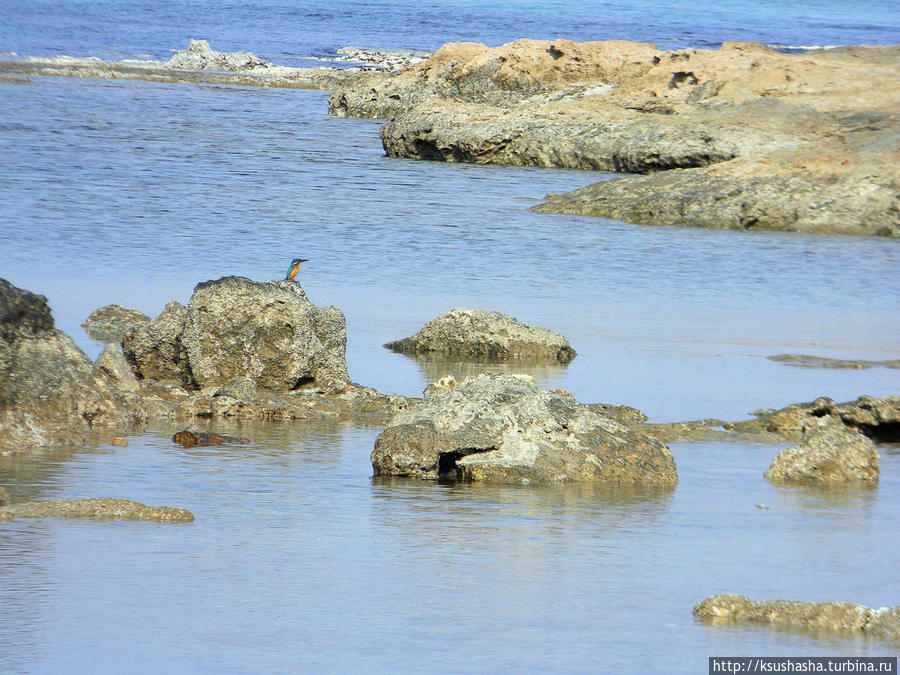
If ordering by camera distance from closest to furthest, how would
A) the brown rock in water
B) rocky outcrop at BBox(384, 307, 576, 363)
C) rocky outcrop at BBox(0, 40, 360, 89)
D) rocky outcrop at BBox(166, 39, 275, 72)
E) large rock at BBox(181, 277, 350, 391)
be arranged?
the brown rock in water, large rock at BBox(181, 277, 350, 391), rocky outcrop at BBox(384, 307, 576, 363), rocky outcrop at BBox(0, 40, 360, 89), rocky outcrop at BBox(166, 39, 275, 72)

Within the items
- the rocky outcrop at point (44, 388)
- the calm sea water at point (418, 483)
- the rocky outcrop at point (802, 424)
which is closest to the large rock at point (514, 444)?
the calm sea water at point (418, 483)

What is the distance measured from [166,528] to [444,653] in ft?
6.42

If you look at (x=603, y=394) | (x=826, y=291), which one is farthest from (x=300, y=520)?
(x=826, y=291)

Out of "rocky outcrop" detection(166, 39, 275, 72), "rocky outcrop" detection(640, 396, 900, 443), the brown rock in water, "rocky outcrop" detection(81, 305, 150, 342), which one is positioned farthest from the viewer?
"rocky outcrop" detection(166, 39, 275, 72)

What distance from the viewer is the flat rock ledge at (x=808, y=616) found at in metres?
5.04

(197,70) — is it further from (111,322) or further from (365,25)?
(111,322)

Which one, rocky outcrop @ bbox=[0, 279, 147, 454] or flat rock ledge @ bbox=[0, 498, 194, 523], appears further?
rocky outcrop @ bbox=[0, 279, 147, 454]

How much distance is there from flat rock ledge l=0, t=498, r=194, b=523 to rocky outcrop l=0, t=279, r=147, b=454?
1.62 meters

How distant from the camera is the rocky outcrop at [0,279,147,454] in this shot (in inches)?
320

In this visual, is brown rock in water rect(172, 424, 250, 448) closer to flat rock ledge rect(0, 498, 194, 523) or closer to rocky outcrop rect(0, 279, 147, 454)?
rocky outcrop rect(0, 279, 147, 454)

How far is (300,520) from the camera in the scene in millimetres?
6570

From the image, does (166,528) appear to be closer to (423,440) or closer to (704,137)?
(423,440)

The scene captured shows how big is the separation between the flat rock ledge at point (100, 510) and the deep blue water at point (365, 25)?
186ft

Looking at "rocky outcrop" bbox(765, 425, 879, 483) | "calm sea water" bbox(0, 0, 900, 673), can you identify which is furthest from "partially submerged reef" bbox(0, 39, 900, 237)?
"rocky outcrop" bbox(765, 425, 879, 483)
